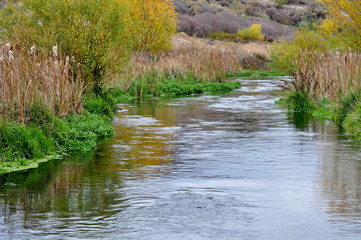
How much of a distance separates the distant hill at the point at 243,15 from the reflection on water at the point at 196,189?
42.7 meters

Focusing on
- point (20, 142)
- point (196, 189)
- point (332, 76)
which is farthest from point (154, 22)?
point (196, 189)

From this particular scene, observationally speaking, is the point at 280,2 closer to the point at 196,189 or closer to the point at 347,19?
the point at 347,19

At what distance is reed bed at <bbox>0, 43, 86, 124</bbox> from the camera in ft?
38.0

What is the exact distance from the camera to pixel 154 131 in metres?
15.9

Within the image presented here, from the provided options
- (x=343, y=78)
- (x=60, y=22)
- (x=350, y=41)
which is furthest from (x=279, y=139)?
(x=350, y=41)

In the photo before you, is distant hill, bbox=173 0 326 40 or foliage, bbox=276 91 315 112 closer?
foliage, bbox=276 91 315 112

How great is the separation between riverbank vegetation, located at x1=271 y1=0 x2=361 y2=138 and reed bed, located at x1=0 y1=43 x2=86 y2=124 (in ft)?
24.9

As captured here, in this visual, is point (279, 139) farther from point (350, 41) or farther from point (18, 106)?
point (350, 41)

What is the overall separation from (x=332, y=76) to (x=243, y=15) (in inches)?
2583

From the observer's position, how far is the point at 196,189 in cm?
909

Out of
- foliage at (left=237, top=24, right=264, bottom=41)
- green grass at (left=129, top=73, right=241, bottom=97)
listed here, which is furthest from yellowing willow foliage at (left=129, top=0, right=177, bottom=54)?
foliage at (left=237, top=24, right=264, bottom=41)

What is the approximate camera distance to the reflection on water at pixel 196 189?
7129 mm

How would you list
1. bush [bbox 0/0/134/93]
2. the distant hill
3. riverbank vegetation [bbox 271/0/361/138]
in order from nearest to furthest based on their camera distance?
riverbank vegetation [bbox 271/0/361/138], bush [bbox 0/0/134/93], the distant hill

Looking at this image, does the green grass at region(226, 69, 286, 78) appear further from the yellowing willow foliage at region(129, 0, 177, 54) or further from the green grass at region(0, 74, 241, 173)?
the green grass at region(0, 74, 241, 173)
